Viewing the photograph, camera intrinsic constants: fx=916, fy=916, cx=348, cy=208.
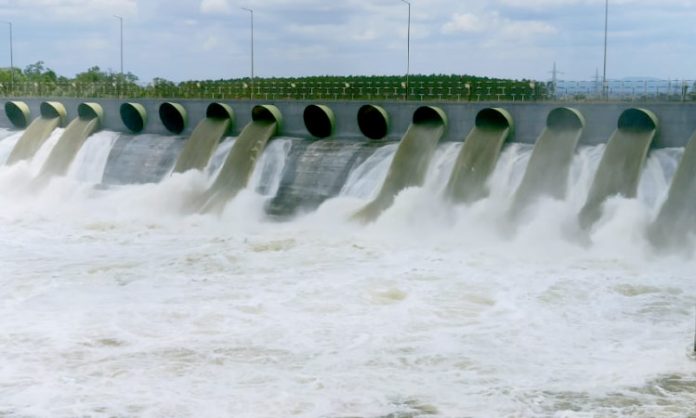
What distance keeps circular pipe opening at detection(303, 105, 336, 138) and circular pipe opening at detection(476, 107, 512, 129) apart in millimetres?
4750

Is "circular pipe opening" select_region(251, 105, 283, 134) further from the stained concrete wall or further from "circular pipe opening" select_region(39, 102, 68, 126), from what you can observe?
"circular pipe opening" select_region(39, 102, 68, 126)

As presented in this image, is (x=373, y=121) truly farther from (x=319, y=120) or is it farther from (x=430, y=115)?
(x=430, y=115)

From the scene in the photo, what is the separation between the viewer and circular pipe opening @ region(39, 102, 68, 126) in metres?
29.4

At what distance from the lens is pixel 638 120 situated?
1725 centimetres

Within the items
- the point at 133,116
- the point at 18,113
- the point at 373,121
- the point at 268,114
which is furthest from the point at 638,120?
the point at 18,113

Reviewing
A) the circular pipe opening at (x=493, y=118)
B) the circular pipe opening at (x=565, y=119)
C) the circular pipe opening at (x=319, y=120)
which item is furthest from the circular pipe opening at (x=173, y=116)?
the circular pipe opening at (x=565, y=119)

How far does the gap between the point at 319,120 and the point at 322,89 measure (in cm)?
413

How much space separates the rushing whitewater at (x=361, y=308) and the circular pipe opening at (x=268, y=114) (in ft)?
6.33

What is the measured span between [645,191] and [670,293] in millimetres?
3494

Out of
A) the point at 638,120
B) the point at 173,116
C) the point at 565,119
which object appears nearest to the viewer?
the point at 638,120

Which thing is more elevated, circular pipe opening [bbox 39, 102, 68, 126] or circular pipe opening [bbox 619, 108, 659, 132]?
circular pipe opening [bbox 39, 102, 68, 126]

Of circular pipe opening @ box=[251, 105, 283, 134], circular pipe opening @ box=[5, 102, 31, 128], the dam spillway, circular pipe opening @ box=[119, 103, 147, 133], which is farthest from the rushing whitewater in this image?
circular pipe opening @ box=[5, 102, 31, 128]

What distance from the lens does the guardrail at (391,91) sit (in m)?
18.5

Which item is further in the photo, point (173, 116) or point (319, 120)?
point (173, 116)
